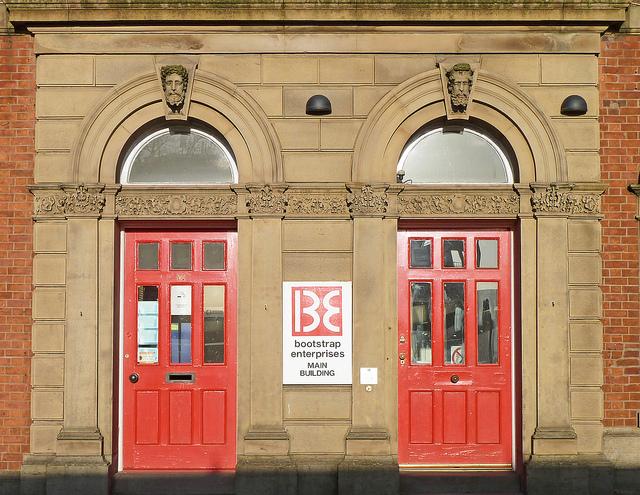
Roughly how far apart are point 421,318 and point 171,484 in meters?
3.31

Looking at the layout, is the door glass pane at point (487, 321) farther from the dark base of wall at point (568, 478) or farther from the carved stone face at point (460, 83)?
the carved stone face at point (460, 83)

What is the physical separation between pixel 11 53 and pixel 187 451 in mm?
A: 4884

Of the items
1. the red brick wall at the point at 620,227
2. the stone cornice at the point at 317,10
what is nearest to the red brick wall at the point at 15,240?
the stone cornice at the point at 317,10

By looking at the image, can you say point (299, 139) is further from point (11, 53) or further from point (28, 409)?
point (28, 409)

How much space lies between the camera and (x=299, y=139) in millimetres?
8703

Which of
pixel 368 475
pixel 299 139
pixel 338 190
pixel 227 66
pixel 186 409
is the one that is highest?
pixel 227 66

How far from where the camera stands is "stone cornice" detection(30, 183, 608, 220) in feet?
28.1

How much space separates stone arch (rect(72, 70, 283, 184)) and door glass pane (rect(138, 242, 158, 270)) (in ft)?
2.70

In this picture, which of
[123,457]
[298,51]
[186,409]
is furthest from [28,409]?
[298,51]

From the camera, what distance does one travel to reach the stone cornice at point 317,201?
857 centimetres

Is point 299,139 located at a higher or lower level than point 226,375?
higher

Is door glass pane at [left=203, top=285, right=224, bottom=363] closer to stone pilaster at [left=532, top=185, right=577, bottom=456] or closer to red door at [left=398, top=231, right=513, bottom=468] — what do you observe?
red door at [left=398, top=231, right=513, bottom=468]

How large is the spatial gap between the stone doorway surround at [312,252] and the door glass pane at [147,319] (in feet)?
1.05

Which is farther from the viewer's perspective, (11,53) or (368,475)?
(11,53)
